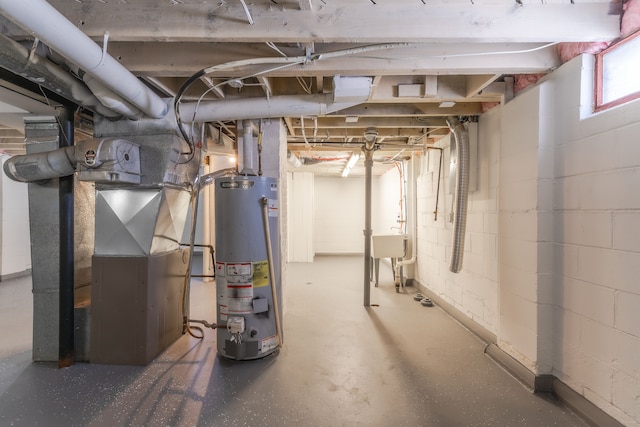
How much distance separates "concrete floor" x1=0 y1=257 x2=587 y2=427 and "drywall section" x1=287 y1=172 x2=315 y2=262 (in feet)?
11.6

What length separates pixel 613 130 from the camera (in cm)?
148

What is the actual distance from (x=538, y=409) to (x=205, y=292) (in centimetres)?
374

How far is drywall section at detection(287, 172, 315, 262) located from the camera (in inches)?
254

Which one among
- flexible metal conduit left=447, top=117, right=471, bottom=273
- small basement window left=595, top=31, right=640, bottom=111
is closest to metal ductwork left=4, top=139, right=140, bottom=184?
flexible metal conduit left=447, top=117, right=471, bottom=273

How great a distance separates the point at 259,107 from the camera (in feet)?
7.35

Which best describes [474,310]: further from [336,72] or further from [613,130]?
[336,72]

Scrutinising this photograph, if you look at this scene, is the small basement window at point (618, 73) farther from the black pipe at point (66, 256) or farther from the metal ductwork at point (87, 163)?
the black pipe at point (66, 256)

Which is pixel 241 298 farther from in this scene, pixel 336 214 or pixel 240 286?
pixel 336 214

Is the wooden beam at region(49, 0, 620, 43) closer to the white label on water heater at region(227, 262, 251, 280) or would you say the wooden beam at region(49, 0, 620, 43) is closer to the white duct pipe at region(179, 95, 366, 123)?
the white duct pipe at region(179, 95, 366, 123)

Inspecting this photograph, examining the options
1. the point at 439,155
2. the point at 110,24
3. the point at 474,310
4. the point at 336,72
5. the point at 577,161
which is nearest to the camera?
the point at 110,24

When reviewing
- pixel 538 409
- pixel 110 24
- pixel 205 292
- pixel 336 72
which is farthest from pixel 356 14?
pixel 205 292

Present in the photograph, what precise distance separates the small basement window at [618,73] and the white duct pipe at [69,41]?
2.51 m

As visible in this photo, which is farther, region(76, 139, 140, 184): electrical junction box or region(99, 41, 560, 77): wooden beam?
region(76, 139, 140, 184): electrical junction box

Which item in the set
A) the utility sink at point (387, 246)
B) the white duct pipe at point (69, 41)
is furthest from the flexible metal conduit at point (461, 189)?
the white duct pipe at point (69, 41)
